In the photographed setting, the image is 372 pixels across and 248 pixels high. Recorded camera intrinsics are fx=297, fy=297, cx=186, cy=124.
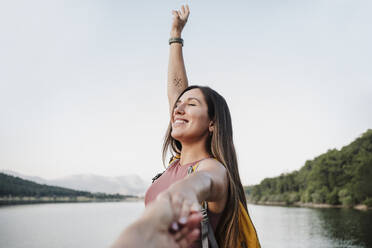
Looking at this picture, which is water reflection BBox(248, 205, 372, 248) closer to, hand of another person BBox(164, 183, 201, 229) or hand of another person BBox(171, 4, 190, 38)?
hand of another person BBox(171, 4, 190, 38)

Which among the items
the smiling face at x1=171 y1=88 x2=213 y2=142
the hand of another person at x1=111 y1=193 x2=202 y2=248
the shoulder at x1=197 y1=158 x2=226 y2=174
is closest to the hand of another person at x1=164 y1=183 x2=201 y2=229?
the hand of another person at x1=111 y1=193 x2=202 y2=248

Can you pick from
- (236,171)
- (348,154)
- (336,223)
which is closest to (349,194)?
(348,154)

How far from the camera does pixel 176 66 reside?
3170 millimetres

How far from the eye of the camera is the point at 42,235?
43.7 metres

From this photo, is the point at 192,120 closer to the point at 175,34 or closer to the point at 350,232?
the point at 175,34

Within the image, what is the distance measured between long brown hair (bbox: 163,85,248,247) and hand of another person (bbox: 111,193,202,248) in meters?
0.92

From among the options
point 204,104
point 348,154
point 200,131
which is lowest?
point 200,131

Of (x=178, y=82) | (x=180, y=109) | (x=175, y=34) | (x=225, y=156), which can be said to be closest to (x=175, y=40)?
(x=175, y=34)

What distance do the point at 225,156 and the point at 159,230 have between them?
4.10 feet

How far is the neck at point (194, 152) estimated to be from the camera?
228 cm

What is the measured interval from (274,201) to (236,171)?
115634 millimetres

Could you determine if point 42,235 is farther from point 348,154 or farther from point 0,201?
point 0,201

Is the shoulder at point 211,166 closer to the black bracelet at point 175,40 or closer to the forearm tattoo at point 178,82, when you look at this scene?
the forearm tattoo at point 178,82

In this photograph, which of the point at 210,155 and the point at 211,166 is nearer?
the point at 211,166
